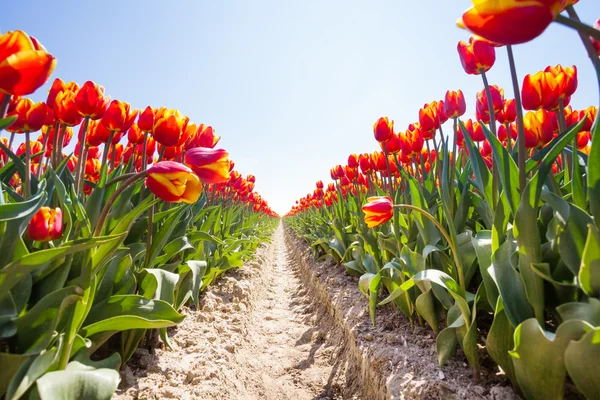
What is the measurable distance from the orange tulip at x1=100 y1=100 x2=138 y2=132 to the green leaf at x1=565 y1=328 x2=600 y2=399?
8.05 feet

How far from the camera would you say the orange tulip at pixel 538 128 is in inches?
78.8

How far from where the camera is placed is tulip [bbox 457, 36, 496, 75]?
78.4 inches

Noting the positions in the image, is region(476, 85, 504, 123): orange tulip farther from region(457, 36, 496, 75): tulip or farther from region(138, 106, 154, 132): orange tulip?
region(138, 106, 154, 132): orange tulip

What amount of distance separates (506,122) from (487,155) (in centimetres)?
109

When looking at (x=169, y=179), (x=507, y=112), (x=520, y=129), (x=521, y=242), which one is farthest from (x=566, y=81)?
(x=169, y=179)

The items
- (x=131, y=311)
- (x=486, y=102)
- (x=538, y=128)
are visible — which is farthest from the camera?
(x=486, y=102)

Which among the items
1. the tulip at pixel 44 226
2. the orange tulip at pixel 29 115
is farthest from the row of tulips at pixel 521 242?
the orange tulip at pixel 29 115

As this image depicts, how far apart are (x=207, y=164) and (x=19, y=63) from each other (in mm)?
787

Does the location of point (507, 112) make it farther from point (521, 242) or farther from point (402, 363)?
point (402, 363)

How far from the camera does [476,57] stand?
6.68 ft

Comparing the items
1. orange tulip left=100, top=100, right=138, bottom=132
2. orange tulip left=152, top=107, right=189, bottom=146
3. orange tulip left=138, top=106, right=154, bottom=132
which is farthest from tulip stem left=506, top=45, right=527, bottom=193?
orange tulip left=100, top=100, right=138, bottom=132

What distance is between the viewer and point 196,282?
94.8 inches

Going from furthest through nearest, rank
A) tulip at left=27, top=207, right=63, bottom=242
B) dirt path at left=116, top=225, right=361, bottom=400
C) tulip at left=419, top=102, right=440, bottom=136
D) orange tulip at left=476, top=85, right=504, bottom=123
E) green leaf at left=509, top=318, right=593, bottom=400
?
tulip at left=419, top=102, right=440, bottom=136
orange tulip at left=476, top=85, right=504, bottom=123
dirt path at left=116, top=225, right=361, bottom=400
tulip at left=27, top=207, right=63, bottom=242
green leaf at left=509, top=318, right=593, bottom=400

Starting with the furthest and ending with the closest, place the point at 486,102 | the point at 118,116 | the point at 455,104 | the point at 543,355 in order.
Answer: the point at 455,104
the point at 486,102
the point at 118,116
the point at 543,355
